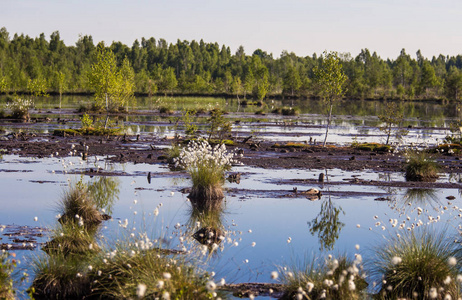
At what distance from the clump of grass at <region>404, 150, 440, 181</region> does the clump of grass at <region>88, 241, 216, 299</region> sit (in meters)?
18.2

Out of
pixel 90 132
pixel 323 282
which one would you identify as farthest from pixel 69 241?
pixel 90 132

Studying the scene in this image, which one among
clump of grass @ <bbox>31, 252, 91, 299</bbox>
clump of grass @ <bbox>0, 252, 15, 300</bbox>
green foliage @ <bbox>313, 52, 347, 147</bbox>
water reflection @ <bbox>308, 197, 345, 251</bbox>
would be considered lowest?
water reflection @ <bbox>308, 197, 345, 251</bbox>

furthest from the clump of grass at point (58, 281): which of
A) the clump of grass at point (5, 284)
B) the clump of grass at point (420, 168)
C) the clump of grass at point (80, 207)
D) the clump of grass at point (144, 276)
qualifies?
the clump of grass at point (420, 168)

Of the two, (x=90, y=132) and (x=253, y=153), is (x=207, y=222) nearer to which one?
(x=253, y=153)

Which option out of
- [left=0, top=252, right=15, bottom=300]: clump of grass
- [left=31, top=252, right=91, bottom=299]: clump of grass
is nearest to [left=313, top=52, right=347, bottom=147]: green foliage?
[left=31, top=252, right=91, bottom=299]: clump of grass

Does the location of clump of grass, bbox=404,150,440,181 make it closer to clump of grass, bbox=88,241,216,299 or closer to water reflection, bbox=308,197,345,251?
water reflection, bbox=308,197,345,251

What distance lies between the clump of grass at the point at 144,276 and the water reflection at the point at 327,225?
5.94m

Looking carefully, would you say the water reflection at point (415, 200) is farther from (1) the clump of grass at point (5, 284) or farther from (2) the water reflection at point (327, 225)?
(1) the clump of grass at point (5, 284)

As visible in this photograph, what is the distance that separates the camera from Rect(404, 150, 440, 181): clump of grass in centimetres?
2630

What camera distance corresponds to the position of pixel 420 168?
87.1 ft

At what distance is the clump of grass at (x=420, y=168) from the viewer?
26.3 meters

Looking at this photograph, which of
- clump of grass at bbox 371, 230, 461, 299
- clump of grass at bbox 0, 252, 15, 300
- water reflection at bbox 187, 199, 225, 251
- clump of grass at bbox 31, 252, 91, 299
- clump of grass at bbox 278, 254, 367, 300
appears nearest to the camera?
clump of grass at bbox 0, 252, 15, 300

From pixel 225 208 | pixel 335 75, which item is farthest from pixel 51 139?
pixel 225 208

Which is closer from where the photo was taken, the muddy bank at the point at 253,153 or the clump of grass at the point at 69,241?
the clump of grass at the point at 69,241
